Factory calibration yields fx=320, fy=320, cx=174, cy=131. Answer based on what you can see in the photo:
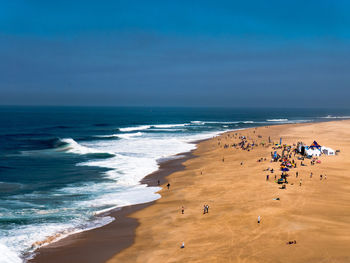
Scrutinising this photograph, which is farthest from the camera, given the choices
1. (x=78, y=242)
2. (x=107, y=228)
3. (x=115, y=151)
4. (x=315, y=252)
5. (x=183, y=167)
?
(x=115, y=151)

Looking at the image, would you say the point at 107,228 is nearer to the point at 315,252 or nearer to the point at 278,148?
the point at 315,252

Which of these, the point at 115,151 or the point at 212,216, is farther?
the point at 115,151

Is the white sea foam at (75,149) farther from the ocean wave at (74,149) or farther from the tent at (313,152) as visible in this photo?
the tent at (313,152)

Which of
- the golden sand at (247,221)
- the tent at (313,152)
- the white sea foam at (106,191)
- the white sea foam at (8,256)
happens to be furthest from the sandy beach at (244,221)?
the tent at (313,152)

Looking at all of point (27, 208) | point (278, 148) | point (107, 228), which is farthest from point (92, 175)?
point (278, 148)

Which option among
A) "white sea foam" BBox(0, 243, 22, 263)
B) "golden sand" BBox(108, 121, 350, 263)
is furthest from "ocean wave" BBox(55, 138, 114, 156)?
"white sea foam" BBox(0, 243, 22, 263)

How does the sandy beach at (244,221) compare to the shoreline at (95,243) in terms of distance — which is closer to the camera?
the sandy beach at (244,221)
